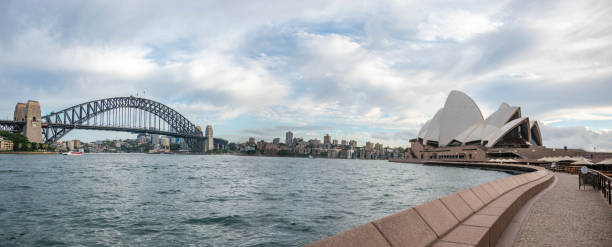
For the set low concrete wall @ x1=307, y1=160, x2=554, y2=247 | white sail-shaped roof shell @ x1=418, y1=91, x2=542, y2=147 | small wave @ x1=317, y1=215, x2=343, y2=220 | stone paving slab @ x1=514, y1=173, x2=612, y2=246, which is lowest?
small wave @ x1=317, y1=215, x2=343, y2=220

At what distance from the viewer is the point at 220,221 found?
1018 cm

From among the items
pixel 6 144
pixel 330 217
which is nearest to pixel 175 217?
pixel 330 217

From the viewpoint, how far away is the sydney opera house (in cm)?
7125

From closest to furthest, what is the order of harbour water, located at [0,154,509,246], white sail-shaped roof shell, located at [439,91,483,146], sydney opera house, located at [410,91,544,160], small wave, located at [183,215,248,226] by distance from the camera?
harbour water, located at [0,154,509,246] < small wave, located at [183,215,248,226] < sydney opera house, located at [410,91,544,160] < white sail-shaped roof shell, located at [439,91,483,146]

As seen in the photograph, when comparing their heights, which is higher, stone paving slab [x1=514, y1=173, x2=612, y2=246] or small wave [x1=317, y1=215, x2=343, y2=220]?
stone paving slab [x1=514, y1=173, x2=612, y2=246]

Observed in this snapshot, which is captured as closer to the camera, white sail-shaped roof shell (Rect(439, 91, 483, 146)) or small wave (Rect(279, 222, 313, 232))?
small wave (Rect(279, 222, 313, 232))

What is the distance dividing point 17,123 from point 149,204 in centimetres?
9718

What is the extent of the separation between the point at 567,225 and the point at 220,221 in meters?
7.99

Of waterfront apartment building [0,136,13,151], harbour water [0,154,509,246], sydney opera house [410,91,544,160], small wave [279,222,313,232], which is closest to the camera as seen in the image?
harbour water [0,154,509,246]

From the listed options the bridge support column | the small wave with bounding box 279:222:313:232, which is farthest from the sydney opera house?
the bridge support column

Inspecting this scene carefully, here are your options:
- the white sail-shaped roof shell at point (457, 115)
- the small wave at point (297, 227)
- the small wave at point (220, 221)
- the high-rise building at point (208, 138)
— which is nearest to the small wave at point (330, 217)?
the small wave at point (297, 227)

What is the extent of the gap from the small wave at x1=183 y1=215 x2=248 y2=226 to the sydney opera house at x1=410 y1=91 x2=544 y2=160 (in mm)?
67558

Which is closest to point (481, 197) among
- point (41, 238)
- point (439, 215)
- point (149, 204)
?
point (439, 215)

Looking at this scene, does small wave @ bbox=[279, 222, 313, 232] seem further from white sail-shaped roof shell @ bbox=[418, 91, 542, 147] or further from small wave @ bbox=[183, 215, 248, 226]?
white sail-shaped roof shell @ bbox=[418, 91, 542, 147]
